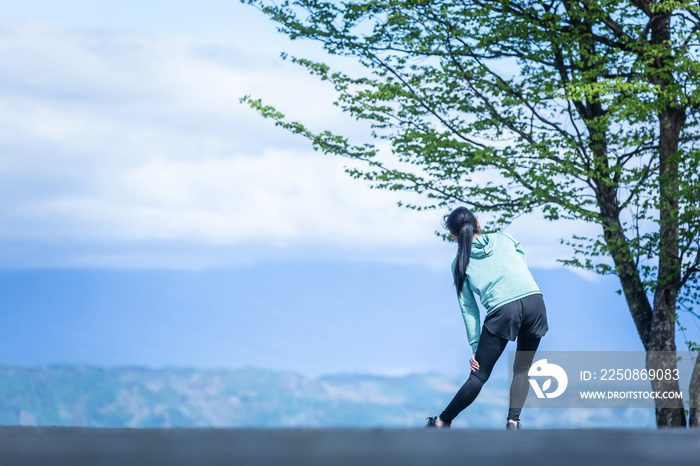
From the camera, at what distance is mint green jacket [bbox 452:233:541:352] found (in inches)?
216

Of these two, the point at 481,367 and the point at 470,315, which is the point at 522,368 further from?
the point at 470,315

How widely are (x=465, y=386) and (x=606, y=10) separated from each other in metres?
8.33

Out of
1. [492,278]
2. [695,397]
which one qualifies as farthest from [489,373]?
[695,397]

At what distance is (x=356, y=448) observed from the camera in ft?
7.63

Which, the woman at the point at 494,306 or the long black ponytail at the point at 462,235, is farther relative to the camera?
the long black ponytail at the point at 462,235

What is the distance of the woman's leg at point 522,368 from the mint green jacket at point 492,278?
364 mm

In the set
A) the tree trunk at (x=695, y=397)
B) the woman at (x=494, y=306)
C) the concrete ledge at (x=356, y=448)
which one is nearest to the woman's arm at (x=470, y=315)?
the woman at (x=494, y=306)

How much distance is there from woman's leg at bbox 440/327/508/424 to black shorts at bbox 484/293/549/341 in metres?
0.06

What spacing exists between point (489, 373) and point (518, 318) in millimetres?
470

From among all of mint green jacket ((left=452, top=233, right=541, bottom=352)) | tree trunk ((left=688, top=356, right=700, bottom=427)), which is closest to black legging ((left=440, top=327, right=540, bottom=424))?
mint green jacket ((left=452, top=233, right=541, bottom=352))

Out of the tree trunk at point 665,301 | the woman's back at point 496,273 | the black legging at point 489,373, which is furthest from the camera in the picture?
the tree trunk at point 665,301

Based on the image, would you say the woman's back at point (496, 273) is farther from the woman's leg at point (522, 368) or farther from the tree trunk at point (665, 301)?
the tree trunk at point (665, 301)

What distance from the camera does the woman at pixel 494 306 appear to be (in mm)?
5426

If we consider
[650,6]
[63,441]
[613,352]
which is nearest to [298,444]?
[63,441]
